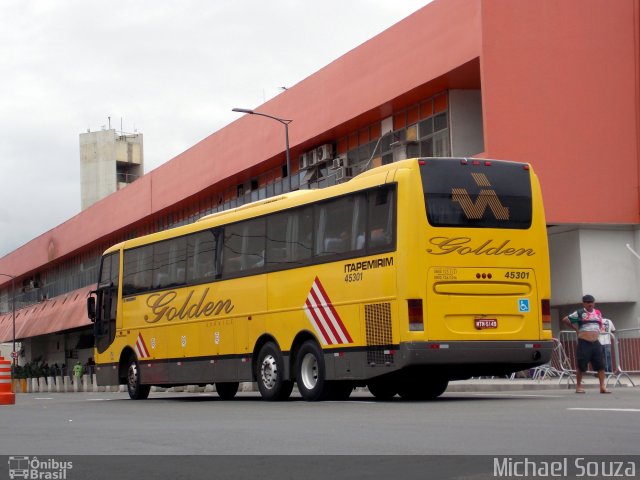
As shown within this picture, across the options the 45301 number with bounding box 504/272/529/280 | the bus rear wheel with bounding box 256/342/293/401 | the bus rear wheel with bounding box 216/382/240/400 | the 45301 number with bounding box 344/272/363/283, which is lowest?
the bus rear wheel with bounding box 216/382/240/400

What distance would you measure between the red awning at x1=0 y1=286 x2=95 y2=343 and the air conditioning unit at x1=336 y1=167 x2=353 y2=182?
1050 inches

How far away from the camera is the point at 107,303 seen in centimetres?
2852

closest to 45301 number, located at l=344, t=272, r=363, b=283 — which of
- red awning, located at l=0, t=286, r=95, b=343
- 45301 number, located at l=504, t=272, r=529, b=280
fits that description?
45301 number, located at l=504, t=272, r=529, b=280

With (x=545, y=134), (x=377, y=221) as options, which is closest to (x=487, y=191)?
(x=377, y=221)

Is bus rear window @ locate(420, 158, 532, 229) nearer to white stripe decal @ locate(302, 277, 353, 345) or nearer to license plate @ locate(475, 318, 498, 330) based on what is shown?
license plate @ locate(475, 318, 498, 330)

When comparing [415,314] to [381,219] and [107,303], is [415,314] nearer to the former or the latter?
[381,219]

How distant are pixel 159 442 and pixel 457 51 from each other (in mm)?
25520

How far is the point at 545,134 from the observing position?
112 feet

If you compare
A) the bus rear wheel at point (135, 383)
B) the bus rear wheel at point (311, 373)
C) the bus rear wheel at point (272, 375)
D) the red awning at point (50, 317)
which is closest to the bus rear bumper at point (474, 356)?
the bus rear wheel at point (311, 373)

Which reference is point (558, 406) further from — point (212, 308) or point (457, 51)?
point (457, 51)

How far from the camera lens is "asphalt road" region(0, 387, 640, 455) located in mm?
9992

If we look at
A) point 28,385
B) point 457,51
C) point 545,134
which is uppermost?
point 457,51
